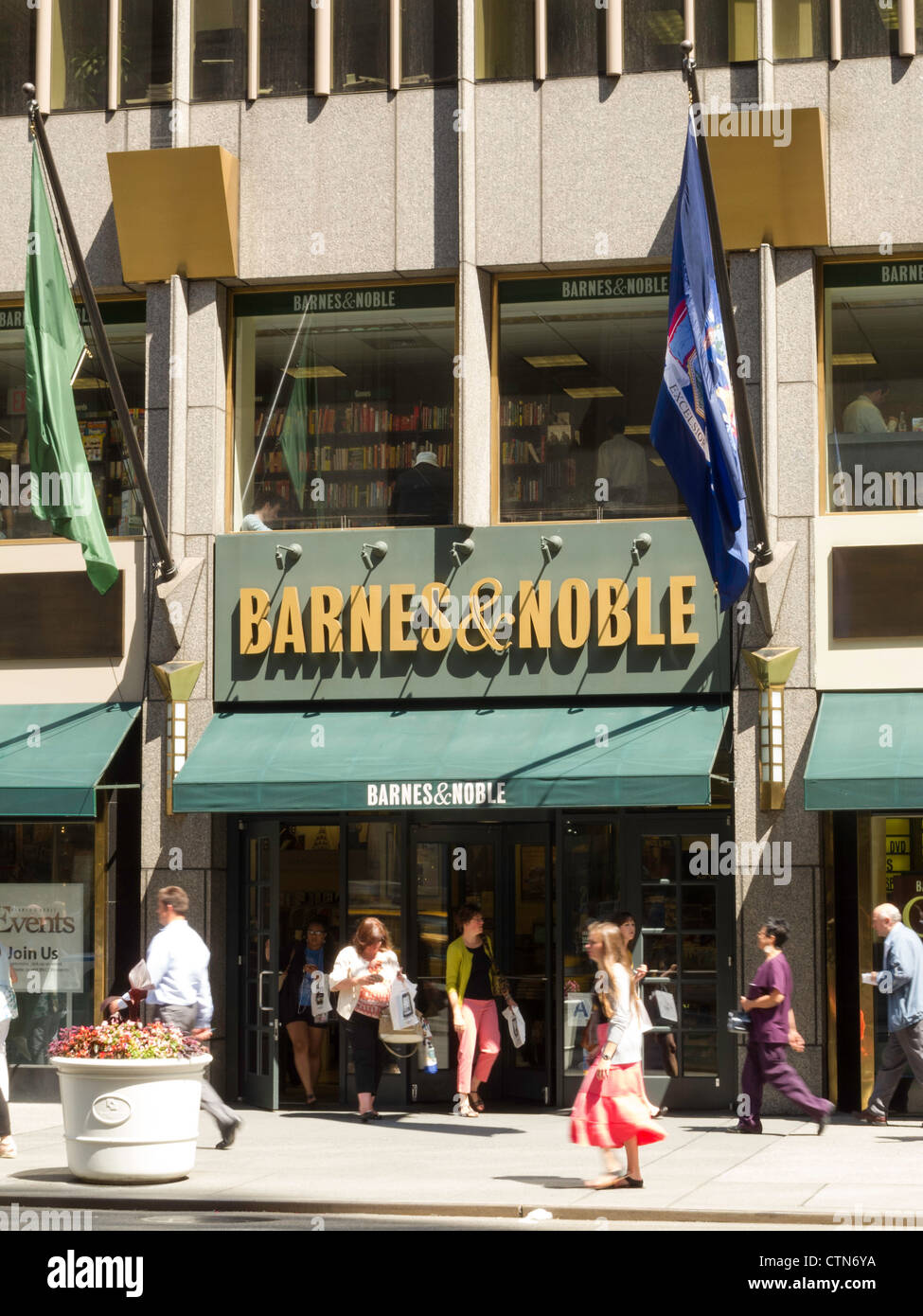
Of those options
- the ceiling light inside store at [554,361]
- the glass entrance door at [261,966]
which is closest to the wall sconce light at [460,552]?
the ceiling light inside store at [554,361]

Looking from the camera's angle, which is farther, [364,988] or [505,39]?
[505,39]

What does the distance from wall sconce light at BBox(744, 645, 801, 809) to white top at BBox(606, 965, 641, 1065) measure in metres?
4.33

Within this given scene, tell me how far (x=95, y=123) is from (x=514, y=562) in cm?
619

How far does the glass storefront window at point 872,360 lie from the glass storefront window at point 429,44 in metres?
4.16

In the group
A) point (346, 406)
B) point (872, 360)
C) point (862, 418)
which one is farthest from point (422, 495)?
point (872, 360)

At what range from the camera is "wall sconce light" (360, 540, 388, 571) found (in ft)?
55.9

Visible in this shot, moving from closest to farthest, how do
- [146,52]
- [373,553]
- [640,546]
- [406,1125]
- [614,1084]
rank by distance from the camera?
1. [614,1084]
2. [406,1125]
3. [640,546]
4. [373,553]
5. [146,52]

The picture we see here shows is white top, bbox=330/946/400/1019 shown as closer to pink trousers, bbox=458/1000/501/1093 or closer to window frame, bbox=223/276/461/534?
pink trousers, bbox=458/1000/501/1093

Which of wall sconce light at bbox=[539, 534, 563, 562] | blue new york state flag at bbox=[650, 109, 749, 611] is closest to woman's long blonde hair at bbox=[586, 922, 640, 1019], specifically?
blue new york state flag at bbox=[650, 109, 749, 611]

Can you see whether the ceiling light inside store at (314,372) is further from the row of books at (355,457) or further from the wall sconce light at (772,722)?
the wall sconce light at (772,722)

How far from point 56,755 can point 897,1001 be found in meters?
7.85

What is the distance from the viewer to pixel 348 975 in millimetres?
15586

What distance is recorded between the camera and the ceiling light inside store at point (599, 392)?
56.8 feet

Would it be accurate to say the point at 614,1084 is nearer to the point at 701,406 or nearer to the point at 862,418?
the point at 701,406
